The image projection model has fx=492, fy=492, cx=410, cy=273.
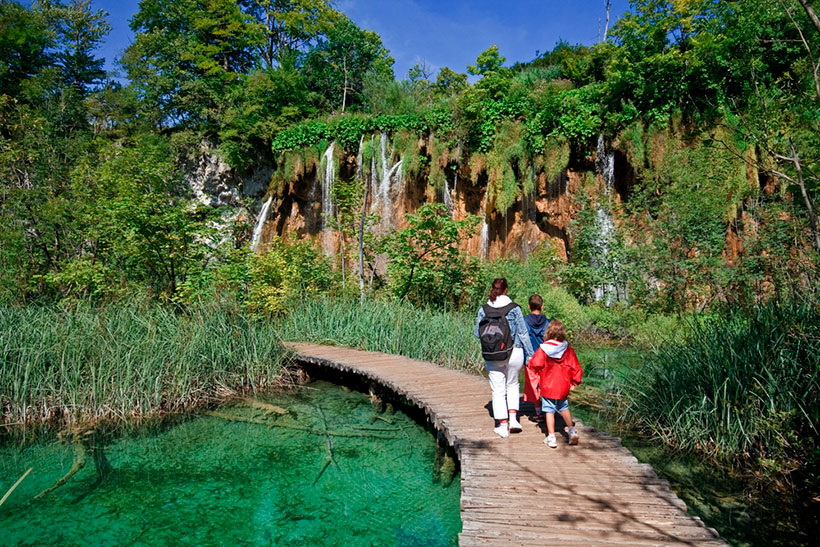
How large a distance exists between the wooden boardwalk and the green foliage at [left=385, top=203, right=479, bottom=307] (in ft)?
20.4

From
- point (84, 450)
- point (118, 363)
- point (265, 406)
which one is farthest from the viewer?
point (265, 406)

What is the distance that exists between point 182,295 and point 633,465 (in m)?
7.98

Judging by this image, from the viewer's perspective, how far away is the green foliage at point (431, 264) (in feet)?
37.8

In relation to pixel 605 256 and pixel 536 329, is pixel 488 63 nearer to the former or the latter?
pixel 605 256

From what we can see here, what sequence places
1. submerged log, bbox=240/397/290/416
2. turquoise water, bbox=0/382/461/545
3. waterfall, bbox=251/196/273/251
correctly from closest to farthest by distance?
turquoise water, bbox=0/382/461/545 → submerged log, bbox=240/397/290/416 → waterfall, bbox=251/196/273/251

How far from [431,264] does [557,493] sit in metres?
8.53

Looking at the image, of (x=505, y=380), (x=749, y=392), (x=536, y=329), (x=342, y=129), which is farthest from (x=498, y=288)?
(x=342, y=129)

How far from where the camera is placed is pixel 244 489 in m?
5.16

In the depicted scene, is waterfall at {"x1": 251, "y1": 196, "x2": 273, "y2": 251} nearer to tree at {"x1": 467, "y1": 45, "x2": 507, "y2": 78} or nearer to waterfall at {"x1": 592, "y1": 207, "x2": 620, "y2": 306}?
tree at {"x1": 467, "y1": 45, "x2": 507, "y2": 78}

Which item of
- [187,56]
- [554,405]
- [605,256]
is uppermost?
[187,56]

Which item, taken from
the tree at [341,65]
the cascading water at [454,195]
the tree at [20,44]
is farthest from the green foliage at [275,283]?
the tree at [20,44]

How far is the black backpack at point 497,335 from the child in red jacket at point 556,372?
297 mm

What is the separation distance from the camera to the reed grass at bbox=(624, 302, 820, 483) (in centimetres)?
446

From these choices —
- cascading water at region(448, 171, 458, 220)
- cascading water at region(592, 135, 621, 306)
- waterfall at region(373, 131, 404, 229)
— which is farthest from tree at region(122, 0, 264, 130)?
cascading water at region(592, 135, 621, 306)
